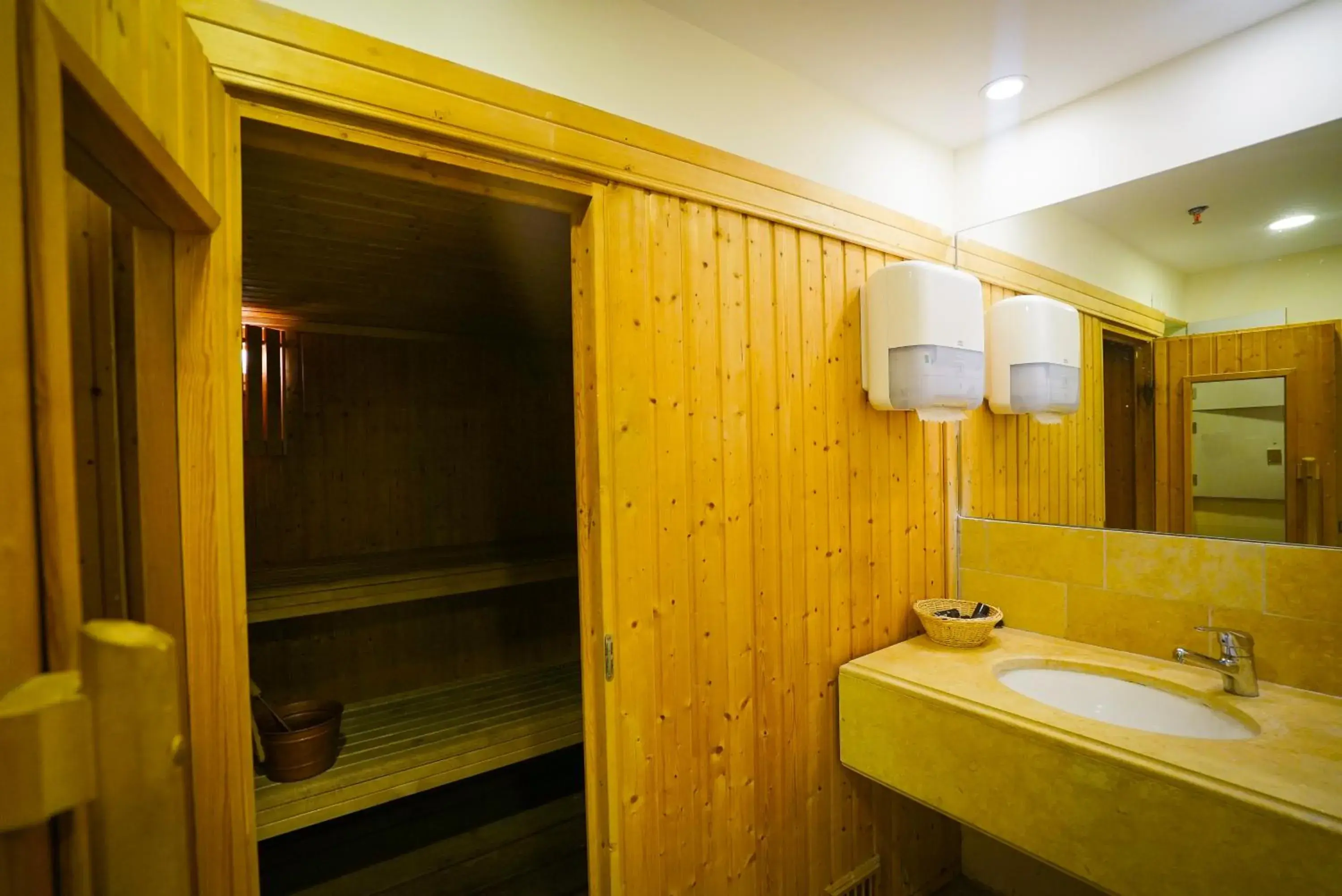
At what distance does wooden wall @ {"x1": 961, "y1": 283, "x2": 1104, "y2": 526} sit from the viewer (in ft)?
6.37

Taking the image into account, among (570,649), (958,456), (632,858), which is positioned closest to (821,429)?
(958,456)

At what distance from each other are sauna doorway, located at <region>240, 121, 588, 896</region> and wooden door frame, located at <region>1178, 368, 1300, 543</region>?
1.89 meters

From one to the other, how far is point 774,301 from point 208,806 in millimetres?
1611

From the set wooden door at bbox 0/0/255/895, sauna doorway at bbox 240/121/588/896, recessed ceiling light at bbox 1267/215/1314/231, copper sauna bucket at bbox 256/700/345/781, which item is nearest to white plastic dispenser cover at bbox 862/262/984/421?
recessed ceiling light at bbox 1267/215/1314/231

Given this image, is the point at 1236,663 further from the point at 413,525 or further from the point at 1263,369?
the point at 413,525

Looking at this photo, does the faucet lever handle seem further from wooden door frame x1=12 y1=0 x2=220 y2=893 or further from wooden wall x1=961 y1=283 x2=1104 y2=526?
wooden door frame x1=12 y1=0 x2=220 y2=893

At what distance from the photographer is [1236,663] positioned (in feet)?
4.83

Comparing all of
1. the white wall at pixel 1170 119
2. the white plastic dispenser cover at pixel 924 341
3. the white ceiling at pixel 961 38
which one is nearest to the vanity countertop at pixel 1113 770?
the white plastic dispenser cover at pixel 924 341

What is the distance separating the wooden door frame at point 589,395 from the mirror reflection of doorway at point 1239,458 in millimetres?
1699

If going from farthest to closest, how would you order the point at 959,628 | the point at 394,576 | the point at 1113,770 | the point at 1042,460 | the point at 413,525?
1. the point at 413,525
2. the point at 394,576
3. the point at 1042,460
4. the point at 959,628
5. the point at 1113,770

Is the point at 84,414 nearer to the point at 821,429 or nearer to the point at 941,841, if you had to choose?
the point at 821,429

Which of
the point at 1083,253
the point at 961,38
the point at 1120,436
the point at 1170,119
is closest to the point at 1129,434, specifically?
the point at 1120,436

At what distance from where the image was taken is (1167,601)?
170cm

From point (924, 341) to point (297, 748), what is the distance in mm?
2275
